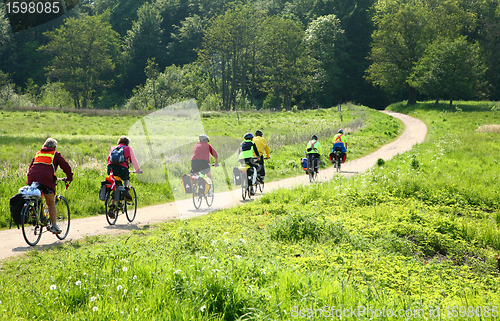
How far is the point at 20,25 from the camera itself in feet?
225

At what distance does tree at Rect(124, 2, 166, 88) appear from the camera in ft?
285

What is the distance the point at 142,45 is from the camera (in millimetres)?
86812

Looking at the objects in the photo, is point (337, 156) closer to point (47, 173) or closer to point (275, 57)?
point (47, 173)

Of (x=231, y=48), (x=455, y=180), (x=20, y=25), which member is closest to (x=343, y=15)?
(x=231, y=48)

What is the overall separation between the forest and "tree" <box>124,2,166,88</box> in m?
0.27

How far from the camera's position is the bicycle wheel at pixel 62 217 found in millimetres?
7779

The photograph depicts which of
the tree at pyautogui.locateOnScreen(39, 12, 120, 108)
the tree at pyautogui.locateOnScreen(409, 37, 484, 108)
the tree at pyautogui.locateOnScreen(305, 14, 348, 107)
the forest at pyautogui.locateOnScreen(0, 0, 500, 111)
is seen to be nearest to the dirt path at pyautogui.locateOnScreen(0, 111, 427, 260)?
the tree at pyautogui.locateOnScreen(409, 37, 484, 108)

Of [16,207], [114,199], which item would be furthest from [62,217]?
[114,199]

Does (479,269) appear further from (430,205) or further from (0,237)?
(0,237)

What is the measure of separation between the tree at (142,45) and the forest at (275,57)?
0.27m

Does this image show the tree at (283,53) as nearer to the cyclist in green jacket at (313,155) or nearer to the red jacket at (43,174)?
the cyclist in green jacket at (313,155)

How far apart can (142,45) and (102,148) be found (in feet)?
243

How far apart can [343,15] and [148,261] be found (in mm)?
83292

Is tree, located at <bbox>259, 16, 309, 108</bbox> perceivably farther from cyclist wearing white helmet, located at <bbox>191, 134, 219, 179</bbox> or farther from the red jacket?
the red jacket
